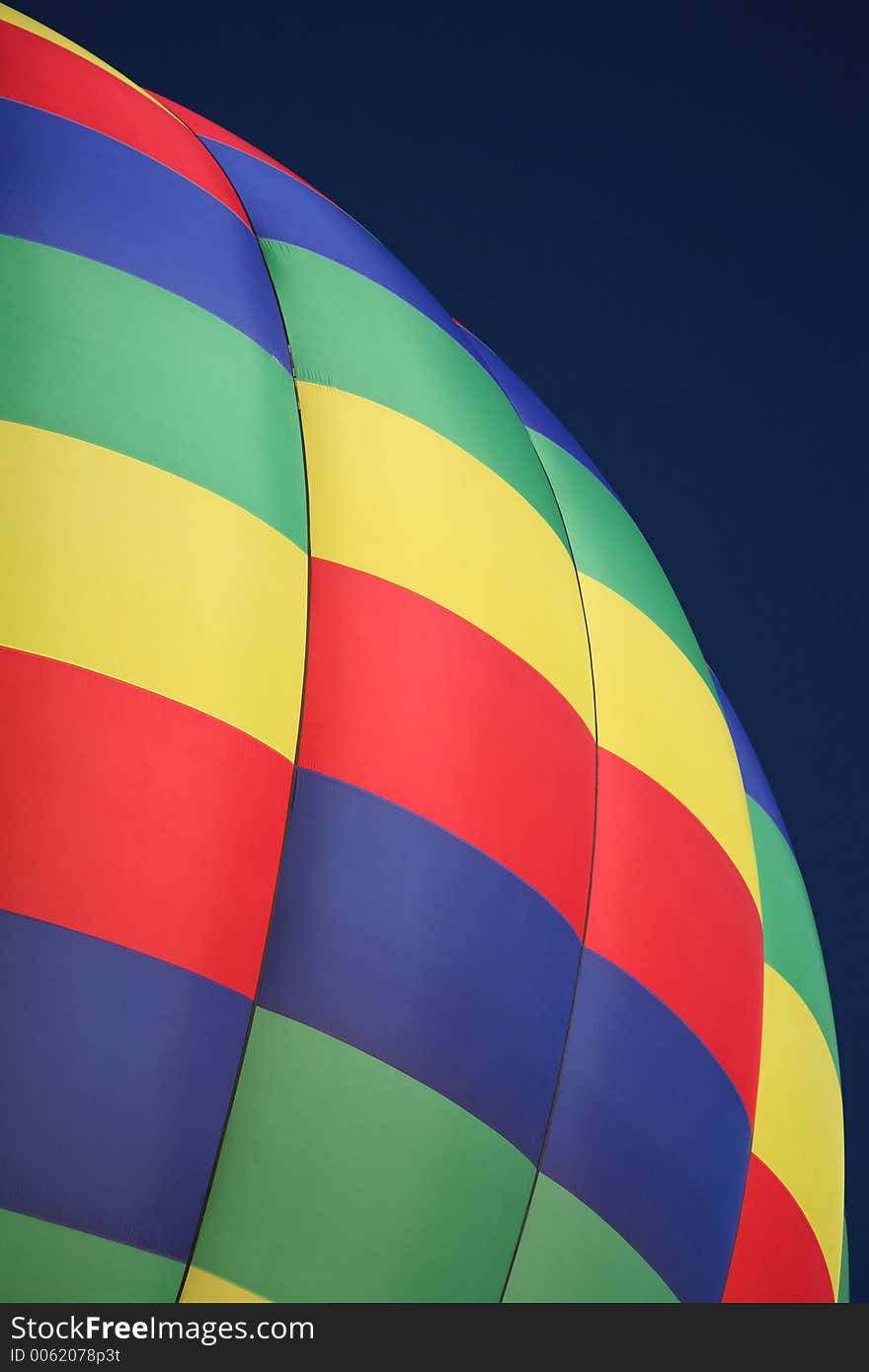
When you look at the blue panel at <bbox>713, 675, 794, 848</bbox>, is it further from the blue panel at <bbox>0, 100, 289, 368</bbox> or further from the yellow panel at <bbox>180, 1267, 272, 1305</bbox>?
the yellow panel at <bbox>180, 1267, 272, 1305</bbox>

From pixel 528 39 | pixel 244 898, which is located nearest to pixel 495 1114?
pixel 244 898

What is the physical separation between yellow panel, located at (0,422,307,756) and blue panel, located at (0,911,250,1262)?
0.61 ft

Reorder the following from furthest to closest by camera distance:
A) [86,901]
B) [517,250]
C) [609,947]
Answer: [517,250], [609,947], [86,901]

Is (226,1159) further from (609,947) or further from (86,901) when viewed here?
(609,947)

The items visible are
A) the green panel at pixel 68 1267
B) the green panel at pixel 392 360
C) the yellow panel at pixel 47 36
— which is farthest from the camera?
the yellow panel at pixel 47 36

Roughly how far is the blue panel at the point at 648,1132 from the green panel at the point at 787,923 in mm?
252

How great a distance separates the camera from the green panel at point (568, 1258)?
1171mm

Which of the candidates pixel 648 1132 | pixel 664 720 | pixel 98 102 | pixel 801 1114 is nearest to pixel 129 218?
pixel 98 102

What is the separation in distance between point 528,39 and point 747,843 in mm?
1708

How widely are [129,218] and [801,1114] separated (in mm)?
1026

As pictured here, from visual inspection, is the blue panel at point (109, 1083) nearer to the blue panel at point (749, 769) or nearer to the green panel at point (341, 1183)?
the green panel at point (341, 1183)

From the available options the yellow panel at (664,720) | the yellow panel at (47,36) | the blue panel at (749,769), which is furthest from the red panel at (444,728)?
the yellow panel at (47,36)

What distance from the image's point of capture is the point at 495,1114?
3.78 ft

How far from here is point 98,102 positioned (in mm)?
1372
